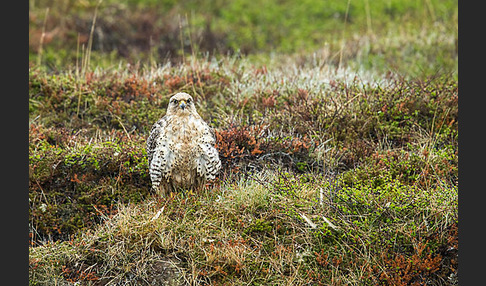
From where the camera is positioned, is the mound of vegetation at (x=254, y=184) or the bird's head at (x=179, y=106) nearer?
the mound of vegetation at (x=254, y=184)

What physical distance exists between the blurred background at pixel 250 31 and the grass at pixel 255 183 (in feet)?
2.63

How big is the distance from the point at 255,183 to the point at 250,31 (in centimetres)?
821

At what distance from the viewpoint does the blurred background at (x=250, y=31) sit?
11.0m

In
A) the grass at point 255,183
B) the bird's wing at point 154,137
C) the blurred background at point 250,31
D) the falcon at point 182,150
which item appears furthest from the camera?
the blurred background at point 250,31

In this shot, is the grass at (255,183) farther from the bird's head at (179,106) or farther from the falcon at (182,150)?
the bird's head at (179,106)

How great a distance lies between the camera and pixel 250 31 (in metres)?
13.6

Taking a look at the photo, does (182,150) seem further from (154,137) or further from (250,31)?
(250,31)

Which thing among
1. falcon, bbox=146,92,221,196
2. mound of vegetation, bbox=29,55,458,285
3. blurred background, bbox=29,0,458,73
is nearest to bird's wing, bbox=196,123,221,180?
falcon, bbox=146,92,221,196

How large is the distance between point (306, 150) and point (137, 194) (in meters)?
2.17

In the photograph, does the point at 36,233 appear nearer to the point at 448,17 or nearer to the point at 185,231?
the point at 185,231

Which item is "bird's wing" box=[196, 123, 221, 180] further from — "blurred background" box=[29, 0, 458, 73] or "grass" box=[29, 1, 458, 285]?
"blurred background" box=[29, 0, 458, 73]

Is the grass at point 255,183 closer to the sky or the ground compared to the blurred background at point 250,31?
closer to the ground


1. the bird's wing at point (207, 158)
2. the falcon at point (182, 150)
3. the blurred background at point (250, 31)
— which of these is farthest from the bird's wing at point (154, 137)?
the blurred background at point (250, 31)

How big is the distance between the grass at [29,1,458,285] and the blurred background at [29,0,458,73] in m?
0.80
